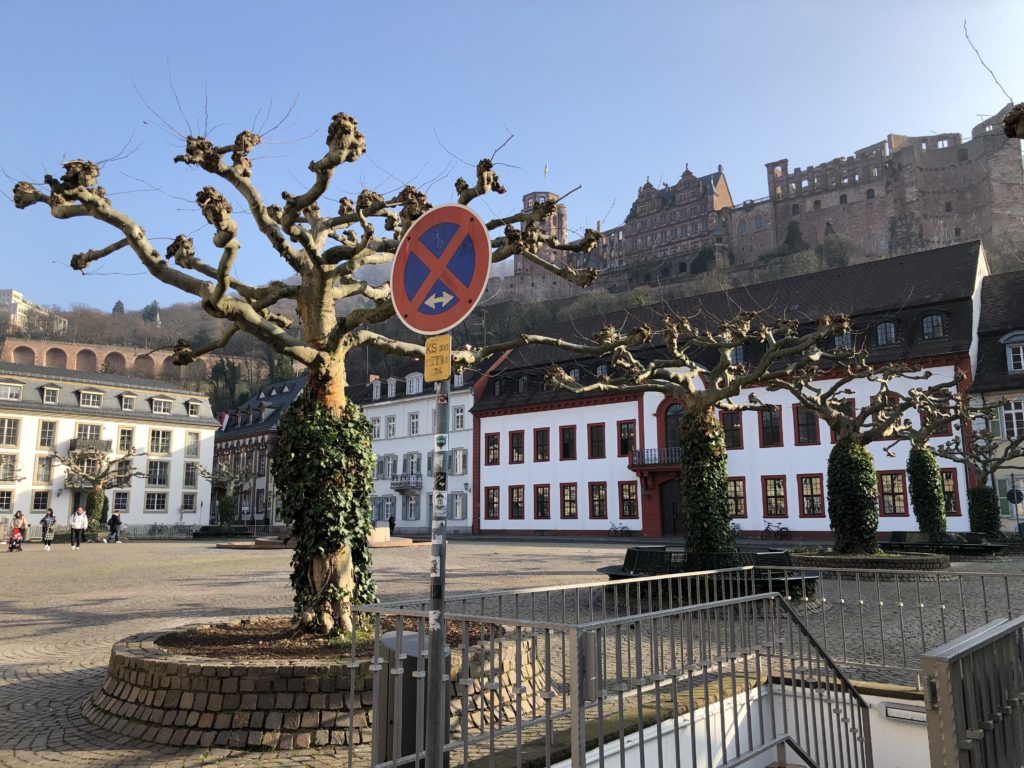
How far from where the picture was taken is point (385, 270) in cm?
977

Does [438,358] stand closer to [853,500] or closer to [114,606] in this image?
[114,606]

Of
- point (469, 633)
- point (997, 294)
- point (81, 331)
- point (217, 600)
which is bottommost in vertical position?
point (217, 600)

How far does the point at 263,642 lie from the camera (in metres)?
7.61

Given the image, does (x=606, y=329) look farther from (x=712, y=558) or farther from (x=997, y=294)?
(x=997, y=294)

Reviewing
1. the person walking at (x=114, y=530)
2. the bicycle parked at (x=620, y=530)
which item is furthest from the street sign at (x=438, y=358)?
the person walking at (x=114, y=530)

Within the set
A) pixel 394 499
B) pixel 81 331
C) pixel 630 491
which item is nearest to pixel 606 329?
pixel 630 491

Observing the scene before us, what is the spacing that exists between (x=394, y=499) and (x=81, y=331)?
86617 mm

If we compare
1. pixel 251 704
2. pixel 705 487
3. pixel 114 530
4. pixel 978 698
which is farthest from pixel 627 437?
pixel 978 698

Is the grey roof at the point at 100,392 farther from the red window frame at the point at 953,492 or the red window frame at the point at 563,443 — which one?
the red window frame at the point at 953,492

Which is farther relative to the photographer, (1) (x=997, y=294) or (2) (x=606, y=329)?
(1) (x=997, y=294)

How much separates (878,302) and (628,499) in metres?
17.0

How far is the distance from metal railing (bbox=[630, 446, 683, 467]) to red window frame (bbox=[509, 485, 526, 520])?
8.73 m

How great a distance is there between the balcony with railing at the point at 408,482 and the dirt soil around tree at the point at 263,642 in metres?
49.2

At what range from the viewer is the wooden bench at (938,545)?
22.5 m
